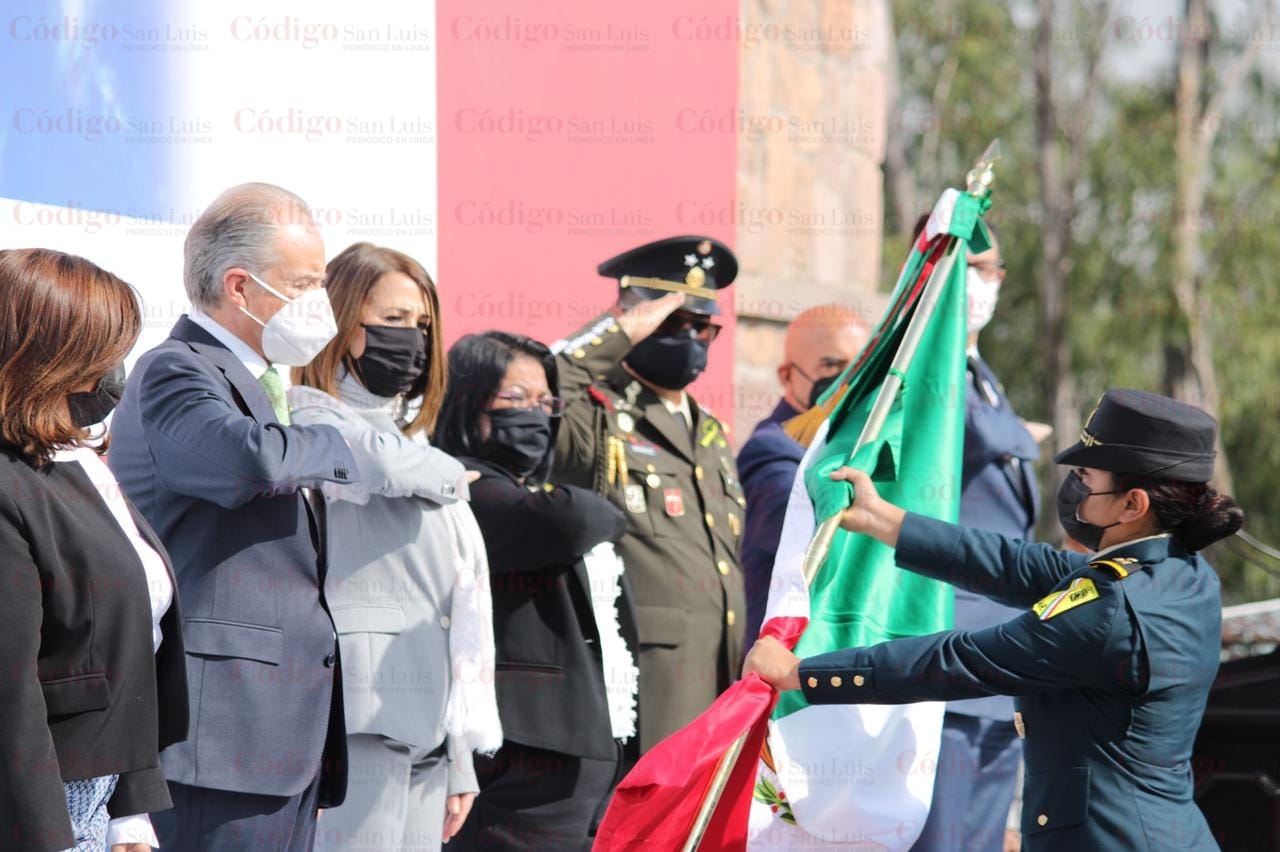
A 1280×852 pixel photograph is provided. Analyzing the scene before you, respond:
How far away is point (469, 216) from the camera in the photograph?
19.0ft

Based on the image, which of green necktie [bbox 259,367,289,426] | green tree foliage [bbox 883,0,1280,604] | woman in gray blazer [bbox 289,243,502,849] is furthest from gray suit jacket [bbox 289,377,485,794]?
green tree foliage [bbox 883,0,1280,604]

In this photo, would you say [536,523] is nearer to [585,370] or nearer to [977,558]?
[585,370]

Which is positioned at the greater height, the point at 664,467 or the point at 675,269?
the point at 675,269

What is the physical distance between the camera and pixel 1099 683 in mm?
3436

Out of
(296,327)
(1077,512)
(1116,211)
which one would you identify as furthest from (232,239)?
(1116,211)

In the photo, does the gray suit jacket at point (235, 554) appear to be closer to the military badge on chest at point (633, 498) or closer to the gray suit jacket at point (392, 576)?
the gray suit jacket at point (392, 576)

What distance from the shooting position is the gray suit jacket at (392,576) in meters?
3.76

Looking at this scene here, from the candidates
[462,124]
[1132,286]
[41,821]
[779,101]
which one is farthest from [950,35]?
[41,821]

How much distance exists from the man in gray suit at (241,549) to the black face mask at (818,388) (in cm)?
236

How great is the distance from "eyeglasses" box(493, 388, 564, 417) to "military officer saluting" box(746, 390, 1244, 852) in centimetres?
109

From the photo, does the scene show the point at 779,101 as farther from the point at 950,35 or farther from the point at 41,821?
the point at 950,35

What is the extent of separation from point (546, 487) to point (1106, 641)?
1526 millimetres

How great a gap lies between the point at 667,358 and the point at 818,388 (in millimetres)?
791

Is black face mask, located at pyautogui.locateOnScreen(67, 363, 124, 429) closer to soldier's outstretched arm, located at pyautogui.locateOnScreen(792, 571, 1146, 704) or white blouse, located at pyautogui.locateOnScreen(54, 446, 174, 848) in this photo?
white blouse, located at pyautogui.locateOnScreen(54, 446, 174, 848)
